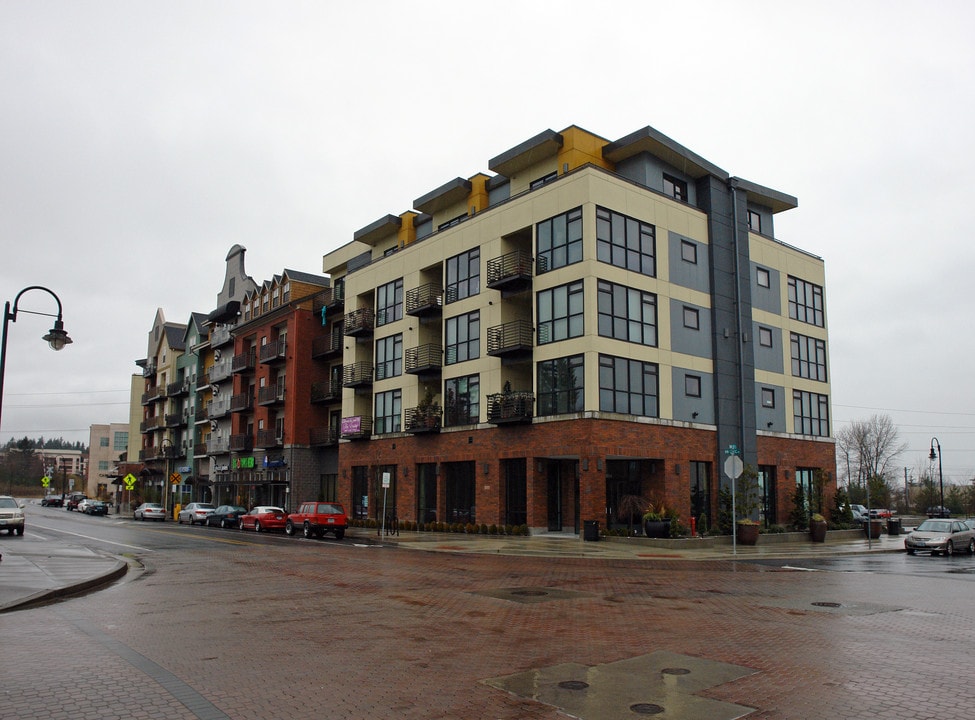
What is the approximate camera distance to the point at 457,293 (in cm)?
4053

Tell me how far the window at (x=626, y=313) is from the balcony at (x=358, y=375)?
729 inches

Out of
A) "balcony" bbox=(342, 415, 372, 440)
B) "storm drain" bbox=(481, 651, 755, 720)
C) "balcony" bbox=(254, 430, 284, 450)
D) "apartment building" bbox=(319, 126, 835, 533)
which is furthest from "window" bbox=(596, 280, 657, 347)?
"balcony" bbox=(254, 430, 284, 450)

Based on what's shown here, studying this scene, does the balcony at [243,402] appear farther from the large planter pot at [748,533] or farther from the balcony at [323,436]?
the large planter pot at [748,533]

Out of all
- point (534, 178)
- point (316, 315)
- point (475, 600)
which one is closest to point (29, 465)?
point (316, 315)

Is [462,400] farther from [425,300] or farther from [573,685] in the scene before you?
[573,685]

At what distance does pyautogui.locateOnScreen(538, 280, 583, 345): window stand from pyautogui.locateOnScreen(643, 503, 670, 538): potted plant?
7865mm

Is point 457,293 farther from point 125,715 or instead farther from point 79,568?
point 125,715

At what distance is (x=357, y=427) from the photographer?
46.3 metres

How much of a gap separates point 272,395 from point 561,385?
28.8 metres

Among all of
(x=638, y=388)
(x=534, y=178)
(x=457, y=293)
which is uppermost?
(x=534, y=178)

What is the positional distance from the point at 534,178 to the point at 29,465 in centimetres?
15008

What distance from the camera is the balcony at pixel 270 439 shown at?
54094mm

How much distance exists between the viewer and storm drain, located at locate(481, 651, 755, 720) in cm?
696

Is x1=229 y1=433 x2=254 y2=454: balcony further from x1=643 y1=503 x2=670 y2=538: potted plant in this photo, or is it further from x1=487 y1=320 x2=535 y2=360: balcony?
x1=643 y1=503 x2=670 y2=538: potted plant
